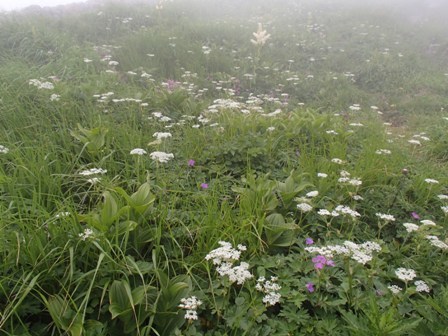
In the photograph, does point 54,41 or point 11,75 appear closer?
point 11,75

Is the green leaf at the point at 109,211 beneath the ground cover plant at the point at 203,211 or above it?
above

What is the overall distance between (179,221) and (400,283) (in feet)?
5.21

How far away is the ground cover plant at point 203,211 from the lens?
6.24 ft

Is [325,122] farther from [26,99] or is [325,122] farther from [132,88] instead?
[26,99]

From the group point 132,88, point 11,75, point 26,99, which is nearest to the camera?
point 26,99

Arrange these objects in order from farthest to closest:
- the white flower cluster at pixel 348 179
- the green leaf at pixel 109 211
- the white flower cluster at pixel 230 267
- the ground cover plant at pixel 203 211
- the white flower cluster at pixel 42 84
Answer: the white flower cluster at pixel 42 84, the white flower cluster at pixel 348 179, the green leaf at pixel 109 211, the ground cover plant at pixel 203 211, the white flower cluster at pixel 230 267

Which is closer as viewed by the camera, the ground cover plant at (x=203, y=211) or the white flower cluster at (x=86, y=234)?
the ground cover plant at (x=203, y=211)

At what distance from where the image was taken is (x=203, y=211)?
2701 millimetres

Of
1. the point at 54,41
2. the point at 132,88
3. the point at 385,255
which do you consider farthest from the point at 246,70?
the point at 385,255

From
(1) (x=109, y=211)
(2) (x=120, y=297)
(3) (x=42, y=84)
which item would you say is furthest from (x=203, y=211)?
(3) (x=42, y=84)

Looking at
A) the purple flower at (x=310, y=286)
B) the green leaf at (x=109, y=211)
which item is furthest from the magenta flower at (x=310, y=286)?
the green leaf at (x=109, y=211)

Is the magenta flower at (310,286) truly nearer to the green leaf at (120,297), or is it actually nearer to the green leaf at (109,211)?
the green leaf at (120,297)

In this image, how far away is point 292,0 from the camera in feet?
61.7

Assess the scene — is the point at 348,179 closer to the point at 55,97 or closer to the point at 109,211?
the point at 109,211
